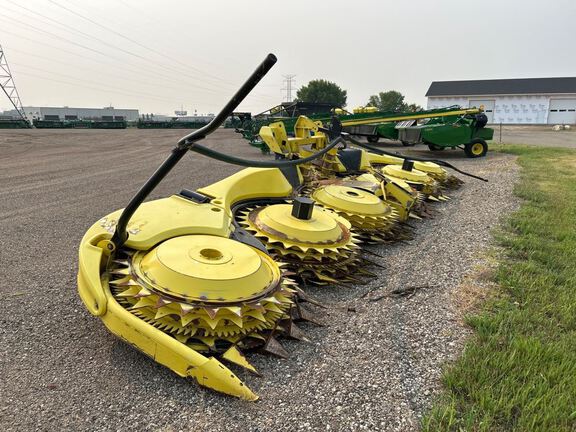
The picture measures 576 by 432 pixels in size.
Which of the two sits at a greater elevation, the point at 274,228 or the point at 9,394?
the point at 274,228

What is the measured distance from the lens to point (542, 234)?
16.2ft

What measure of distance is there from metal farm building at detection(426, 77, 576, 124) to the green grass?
60.2 meters

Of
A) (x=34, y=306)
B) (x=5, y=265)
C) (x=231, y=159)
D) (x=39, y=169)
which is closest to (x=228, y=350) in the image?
(x=231, y=159)

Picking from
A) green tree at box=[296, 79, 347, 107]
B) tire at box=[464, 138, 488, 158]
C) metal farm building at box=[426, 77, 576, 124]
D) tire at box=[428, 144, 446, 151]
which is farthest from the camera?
green tree at box=[296, 79, 347, 107]

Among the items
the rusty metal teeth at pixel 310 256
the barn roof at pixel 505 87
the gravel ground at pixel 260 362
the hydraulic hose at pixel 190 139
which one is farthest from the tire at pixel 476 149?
the barn roof at pixel 505 87

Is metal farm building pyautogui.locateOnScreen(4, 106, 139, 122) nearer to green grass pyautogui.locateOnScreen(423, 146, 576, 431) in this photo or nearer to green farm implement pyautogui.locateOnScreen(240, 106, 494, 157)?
green farm implement pyautogui.locateOnScreen(240, 106, 494, 157)

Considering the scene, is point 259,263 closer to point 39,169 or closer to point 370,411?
point 370,411

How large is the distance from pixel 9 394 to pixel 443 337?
2.52m

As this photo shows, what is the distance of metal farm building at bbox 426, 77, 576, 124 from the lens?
185 ft

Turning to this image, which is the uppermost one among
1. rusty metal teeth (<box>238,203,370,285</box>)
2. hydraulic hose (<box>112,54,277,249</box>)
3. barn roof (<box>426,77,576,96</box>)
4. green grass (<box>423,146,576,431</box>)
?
barn roof (<box>426,77,576,96</box>)

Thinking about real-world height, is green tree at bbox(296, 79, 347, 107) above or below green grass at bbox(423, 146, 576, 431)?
above

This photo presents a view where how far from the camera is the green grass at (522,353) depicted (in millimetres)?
1893

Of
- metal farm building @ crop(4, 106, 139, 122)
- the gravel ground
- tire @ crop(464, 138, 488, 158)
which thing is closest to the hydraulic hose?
the gravel ground

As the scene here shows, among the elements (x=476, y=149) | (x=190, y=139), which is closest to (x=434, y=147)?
(x=476, y=149)
